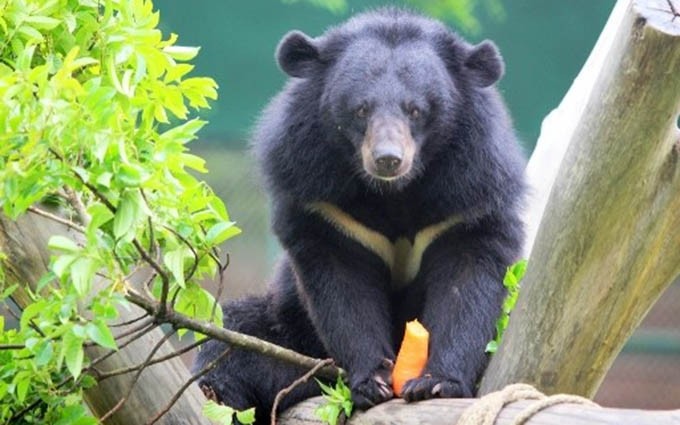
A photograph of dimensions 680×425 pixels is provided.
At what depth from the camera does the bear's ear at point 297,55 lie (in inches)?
176

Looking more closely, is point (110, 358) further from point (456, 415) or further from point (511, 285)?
point (511, 285)

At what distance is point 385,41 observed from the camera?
4.41 metres

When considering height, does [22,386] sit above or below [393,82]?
below

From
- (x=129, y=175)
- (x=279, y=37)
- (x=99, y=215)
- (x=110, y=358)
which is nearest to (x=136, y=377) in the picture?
(x=110, y=358)

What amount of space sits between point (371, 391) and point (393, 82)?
109cm

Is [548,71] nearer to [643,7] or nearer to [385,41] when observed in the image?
[385,41]

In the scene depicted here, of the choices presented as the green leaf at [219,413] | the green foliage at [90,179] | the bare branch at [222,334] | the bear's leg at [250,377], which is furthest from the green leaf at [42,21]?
the bear's leg at [250,377]

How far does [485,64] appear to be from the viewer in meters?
4.40

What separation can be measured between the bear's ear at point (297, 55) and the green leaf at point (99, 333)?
181cm

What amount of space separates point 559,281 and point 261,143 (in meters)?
1.62

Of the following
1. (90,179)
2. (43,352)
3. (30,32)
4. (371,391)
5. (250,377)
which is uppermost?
(30,32)

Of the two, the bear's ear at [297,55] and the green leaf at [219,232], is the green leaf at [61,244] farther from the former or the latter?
the bear's ear at [297,55]

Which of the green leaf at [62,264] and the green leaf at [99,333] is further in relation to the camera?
the green leaf at [99,333]

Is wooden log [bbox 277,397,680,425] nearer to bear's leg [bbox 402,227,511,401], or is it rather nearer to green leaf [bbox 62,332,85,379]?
bear's leg [bbox 402,227,511,401]
